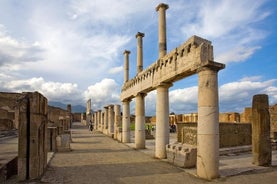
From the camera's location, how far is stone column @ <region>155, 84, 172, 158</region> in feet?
40.9

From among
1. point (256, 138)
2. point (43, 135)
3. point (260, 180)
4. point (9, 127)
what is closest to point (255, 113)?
point (256, 138)

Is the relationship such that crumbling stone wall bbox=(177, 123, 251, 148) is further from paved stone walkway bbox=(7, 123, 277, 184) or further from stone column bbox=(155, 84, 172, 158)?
paved stone walkway bbox=(7, 123, 277, 184)

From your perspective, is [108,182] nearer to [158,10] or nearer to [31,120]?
[31,120]

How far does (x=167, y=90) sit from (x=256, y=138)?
4.27 metres

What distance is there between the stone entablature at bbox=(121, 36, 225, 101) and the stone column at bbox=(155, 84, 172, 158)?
0.46 meters

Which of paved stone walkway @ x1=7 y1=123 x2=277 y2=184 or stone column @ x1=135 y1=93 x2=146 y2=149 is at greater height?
stone column @ x1=135 y1=93 x2=146 y2=149

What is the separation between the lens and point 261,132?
1084cm

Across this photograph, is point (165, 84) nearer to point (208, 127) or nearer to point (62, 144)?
point (208, 127)

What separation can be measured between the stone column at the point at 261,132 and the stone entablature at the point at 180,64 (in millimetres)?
3228

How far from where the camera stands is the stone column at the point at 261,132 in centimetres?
1062

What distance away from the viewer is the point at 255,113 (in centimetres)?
1101

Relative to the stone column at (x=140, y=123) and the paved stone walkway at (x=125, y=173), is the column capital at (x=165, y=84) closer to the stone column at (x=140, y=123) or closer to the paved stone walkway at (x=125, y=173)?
the paved stone walkway at (x=125, y=173)

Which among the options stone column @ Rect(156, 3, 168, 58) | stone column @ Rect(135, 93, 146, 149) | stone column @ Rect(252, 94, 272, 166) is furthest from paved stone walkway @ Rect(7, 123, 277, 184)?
stone column @ Rect(156, 3, 168, 58)

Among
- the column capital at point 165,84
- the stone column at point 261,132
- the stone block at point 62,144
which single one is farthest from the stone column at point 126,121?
the stone column at point 261,132
